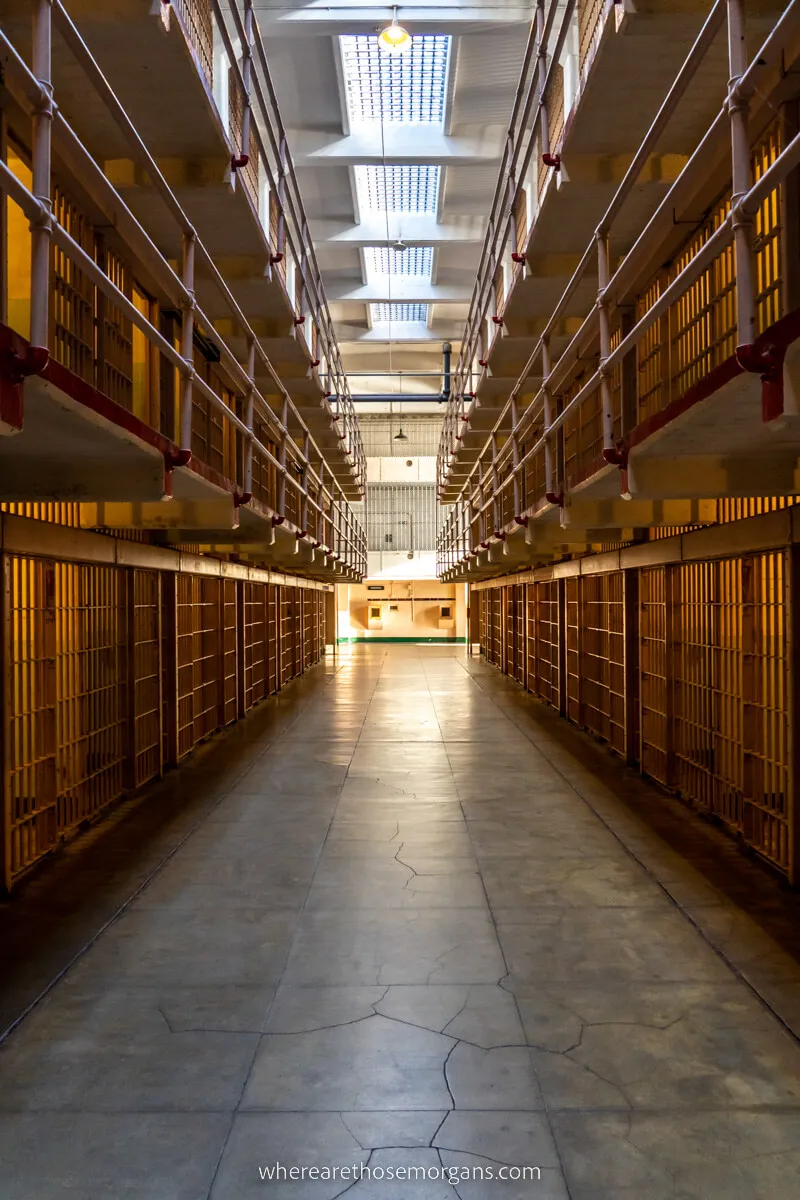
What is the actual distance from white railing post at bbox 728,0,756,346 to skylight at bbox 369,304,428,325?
18.1m

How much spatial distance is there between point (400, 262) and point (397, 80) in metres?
5.37

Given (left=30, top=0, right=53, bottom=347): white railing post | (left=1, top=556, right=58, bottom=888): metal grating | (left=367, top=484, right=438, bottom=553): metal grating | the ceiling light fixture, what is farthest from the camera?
(left=367, top=484, right=438, bottom=553): metal grating

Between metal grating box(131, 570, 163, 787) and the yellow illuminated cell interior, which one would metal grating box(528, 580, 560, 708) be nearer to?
metal grating box(131, 570, 163, 787)

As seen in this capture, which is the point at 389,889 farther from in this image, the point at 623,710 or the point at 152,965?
the point at 623,710

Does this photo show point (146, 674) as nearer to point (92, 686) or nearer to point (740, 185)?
point (92, 686)

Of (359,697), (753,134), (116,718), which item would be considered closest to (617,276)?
(753,134)

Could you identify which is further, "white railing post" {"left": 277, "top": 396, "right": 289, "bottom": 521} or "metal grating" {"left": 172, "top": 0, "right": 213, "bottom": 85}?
"white railing post" {"left": 277, "top": 396, "right": 289, "bottom": 521}

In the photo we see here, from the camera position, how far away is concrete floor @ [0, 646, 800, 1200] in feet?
8.10

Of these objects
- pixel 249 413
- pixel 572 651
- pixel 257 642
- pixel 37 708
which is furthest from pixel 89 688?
pixel 257 642

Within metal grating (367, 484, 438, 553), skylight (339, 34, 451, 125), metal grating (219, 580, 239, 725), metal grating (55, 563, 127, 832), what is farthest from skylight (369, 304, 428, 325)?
metal grating (55, 563, 127, 832)

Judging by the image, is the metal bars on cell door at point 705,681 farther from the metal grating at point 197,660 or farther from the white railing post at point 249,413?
the metal grating at point 197,660

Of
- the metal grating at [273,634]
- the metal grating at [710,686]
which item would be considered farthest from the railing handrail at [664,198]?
the metal grating at [273,634]

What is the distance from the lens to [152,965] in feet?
12.6

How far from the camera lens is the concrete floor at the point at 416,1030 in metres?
2.47
